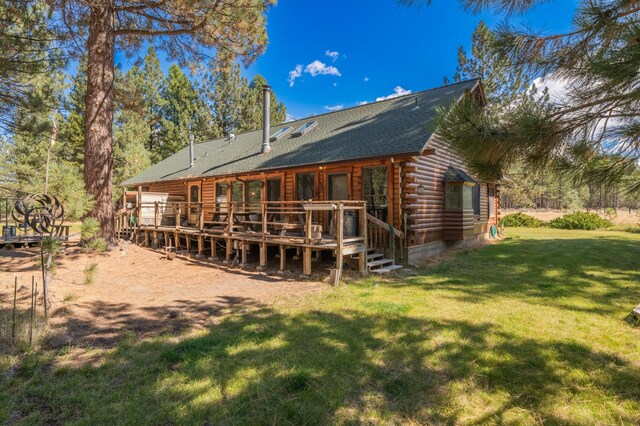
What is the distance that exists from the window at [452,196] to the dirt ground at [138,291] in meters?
5.61

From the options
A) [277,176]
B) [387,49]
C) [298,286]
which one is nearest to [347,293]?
[298,286]

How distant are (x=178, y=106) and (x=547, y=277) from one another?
3670cm

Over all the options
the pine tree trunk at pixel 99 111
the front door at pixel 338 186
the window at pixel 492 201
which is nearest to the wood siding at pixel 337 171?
the front door at pixel 338 186

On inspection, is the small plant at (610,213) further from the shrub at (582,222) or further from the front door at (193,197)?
the front door at (193,197)

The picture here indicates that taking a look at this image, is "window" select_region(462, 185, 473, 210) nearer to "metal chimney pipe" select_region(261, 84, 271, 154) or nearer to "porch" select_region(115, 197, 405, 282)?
"porch" select_region(115, 197, 405, 282)

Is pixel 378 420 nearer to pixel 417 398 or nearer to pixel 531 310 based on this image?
pixel 417 398

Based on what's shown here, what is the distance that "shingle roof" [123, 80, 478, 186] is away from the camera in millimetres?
10492

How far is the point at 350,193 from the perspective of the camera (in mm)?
11242

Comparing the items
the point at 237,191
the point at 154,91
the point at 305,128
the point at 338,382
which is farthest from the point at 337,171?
the point at 154,91

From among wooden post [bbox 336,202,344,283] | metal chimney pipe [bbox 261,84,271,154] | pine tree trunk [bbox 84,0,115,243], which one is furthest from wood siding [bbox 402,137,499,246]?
pine tree trunk [bbox 84,0,115,243]

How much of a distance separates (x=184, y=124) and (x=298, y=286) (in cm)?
3239

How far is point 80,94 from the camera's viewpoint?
29125mm

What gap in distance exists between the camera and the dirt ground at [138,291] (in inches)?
196

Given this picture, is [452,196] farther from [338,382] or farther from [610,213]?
[610,213]
